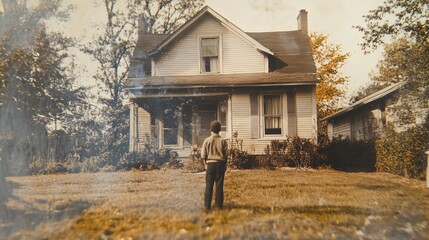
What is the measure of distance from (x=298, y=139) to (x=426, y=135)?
13.9ft

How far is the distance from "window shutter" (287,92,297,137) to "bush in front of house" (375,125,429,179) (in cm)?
324

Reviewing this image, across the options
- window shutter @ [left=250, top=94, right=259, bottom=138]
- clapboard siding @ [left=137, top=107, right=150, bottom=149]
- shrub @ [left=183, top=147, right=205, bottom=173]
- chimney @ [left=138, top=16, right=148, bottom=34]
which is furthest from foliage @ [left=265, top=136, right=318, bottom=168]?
chimney @ [left=138, top=16, right=148, bottom=34]

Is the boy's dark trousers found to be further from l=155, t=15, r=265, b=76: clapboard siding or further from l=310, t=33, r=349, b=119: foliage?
l=310, t=33, r=349, b=119: foliage

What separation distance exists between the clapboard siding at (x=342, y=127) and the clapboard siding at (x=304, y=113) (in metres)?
7.06

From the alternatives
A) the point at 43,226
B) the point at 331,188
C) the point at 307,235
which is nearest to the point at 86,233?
the point at 43,226

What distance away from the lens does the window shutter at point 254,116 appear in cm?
1465

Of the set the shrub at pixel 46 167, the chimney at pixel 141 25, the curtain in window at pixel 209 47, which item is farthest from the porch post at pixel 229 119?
the chimney at pixel 141 25

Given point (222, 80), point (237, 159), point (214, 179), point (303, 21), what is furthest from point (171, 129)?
point (214, 179)

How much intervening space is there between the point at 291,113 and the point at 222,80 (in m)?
2.80

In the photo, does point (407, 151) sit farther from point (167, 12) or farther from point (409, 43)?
point (167, 12)

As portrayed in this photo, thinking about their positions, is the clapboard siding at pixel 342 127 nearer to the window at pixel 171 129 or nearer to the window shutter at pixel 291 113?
the window shutter at pixel 291 113

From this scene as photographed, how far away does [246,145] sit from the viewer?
14539 mm

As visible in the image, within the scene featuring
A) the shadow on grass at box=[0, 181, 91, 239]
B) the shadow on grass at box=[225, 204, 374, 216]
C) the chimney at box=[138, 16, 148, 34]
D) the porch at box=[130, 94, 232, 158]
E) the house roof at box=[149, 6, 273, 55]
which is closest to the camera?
the shadow on grass at box=[0, 181, 91, 239]

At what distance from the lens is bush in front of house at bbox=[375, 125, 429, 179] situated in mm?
10016
